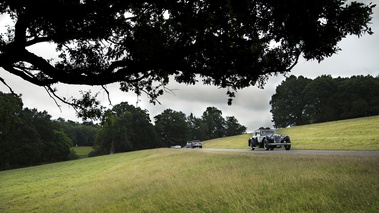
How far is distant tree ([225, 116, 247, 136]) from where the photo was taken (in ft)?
378

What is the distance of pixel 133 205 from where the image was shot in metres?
8.29

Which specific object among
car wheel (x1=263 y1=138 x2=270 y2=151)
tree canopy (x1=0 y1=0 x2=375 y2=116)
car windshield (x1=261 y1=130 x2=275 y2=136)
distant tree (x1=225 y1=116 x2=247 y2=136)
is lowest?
car wheel (x1=263 y1=138 x2=270 y2=151)

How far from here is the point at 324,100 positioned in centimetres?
6488

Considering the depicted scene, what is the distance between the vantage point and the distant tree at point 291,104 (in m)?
70.6

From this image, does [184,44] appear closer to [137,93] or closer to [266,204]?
[137,93]

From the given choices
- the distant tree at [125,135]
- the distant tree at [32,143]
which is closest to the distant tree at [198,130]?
the distant tree at [125,135]

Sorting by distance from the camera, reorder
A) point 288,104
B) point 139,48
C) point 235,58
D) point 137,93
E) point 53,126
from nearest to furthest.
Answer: point 139,48
point 235,58
point 137,93
point 53,126
point 288,104

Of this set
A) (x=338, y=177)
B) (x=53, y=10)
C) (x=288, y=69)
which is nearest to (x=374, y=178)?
(x=338, y=177)

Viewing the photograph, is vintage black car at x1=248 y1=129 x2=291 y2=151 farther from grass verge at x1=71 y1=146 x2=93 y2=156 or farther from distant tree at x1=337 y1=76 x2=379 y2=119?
grass verge at x1=71 y1=146 x2=93 y2=156

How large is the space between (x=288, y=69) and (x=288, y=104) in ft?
233

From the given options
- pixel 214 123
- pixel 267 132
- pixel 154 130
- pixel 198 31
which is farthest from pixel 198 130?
pixel 198 31

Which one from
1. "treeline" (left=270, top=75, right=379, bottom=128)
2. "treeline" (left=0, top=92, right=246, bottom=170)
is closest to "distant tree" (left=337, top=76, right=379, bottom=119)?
"treeline" (left=270, top=75, right=379, bottom=128)

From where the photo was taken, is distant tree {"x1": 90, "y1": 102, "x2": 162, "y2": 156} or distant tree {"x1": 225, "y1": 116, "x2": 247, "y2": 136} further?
distant tree {"x1": 225, "y1": 116, "x2": 247, "y2": 136}

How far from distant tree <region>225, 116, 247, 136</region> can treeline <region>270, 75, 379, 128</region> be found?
131 ft
